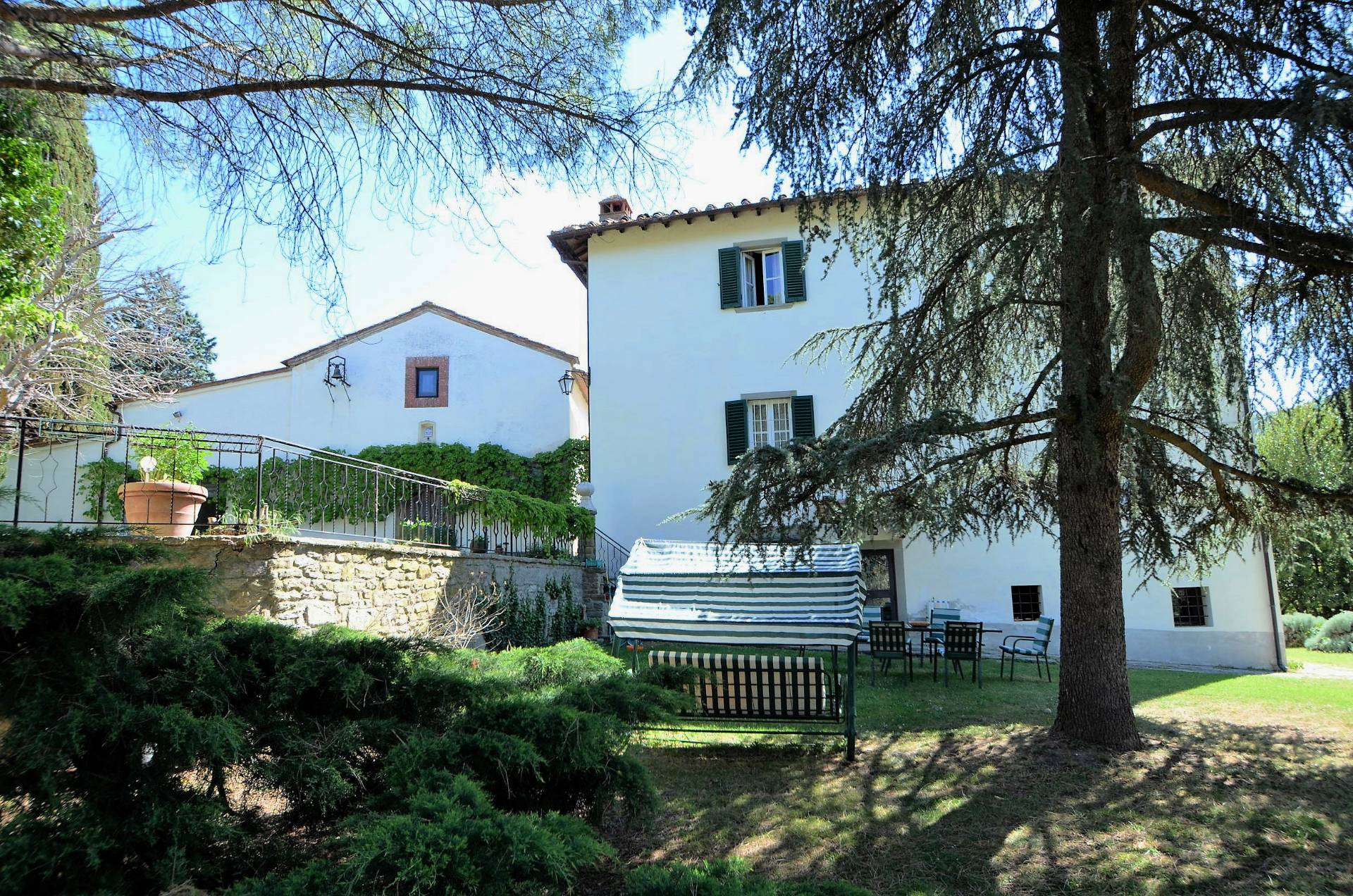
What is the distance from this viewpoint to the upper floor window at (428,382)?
17953 mm

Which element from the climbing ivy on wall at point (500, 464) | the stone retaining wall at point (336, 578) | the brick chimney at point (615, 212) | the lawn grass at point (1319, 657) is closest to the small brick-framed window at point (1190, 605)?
the lawn grass at point (1319, 657)

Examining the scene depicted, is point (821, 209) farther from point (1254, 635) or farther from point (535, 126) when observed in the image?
point (1254, 635)

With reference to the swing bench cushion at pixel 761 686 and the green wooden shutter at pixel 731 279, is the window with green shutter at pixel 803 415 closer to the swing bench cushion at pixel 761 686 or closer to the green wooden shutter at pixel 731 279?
the green wooden shutter at pixel 731 279

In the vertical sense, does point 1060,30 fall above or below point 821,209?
above

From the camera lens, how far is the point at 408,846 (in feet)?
7.20

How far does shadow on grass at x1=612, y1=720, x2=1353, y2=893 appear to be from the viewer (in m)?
3.91

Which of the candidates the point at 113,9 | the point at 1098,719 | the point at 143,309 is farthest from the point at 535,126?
the point at 143,309

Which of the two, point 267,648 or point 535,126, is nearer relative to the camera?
point 267,648

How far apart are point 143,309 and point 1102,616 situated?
12.3 m

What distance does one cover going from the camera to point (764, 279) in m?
14.8

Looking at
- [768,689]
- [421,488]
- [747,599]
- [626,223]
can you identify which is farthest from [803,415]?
[768,689]

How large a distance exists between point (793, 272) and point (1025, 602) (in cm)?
703

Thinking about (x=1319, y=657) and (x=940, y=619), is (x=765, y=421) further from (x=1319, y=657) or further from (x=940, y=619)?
(x=1319, y=657)

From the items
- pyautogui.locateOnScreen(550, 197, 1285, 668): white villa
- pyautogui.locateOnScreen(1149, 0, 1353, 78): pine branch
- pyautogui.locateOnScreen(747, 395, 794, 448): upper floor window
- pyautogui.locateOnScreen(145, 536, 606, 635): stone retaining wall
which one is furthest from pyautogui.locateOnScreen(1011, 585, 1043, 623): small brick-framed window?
pyautogui.locateOnScreen(1149, 0, 1353, 78): pine branch
